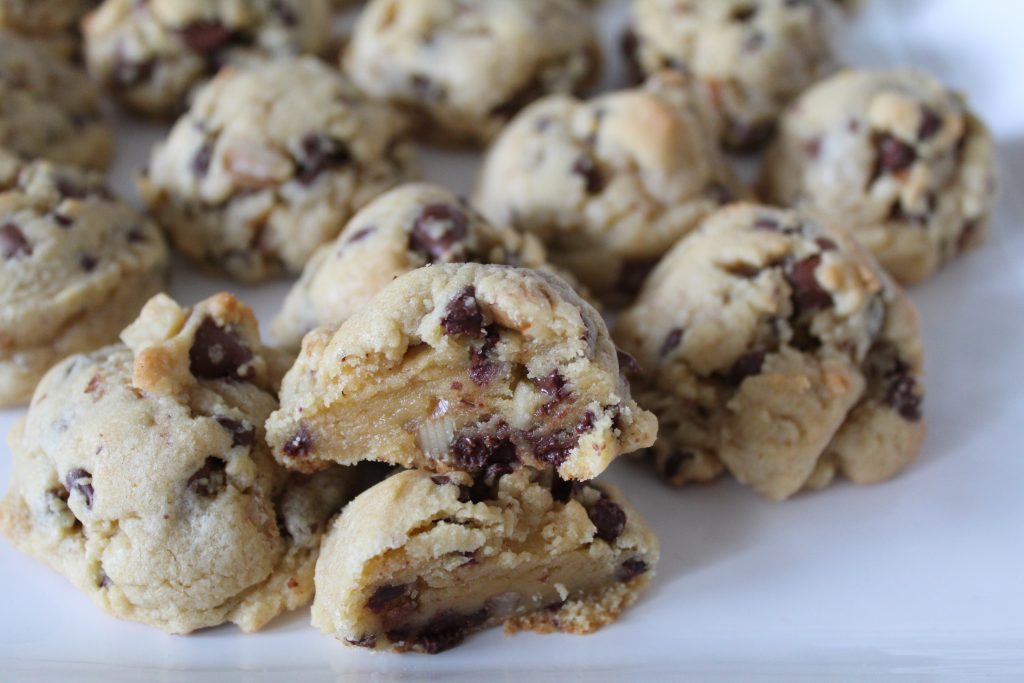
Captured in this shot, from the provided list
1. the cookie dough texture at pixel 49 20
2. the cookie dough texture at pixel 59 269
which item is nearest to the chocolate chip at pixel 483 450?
the cookie dough texture at pixel 59 269

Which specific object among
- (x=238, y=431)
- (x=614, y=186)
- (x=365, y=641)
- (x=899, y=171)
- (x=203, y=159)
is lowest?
(x=365, y=641)

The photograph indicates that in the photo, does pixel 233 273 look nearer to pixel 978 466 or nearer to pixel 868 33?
pixel 978 466

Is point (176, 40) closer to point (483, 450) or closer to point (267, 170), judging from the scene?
point (267, 170)

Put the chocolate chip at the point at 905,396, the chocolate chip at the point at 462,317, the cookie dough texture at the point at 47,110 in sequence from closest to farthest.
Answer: the chocolate chip at the point at 462,317 < the chocolate chip at the point at 905,396 < the cookie dough texture at the point at 47,110

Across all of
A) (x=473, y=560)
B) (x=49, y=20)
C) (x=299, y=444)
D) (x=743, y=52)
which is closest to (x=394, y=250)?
(x=299, y=444)

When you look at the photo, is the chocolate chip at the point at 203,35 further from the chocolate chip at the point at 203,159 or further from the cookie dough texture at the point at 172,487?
the cookie dough texture at the point at 172,487
